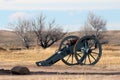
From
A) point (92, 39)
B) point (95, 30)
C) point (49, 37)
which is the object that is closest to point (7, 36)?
point (95, 30)

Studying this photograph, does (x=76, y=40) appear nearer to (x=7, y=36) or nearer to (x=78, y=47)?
(x=78, y=47)

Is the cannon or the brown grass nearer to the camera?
the cannon

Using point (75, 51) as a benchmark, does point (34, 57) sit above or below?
below

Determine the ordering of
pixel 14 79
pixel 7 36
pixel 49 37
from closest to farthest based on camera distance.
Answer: pixel 14 79 < pixel 49 37 < pixel 7 36

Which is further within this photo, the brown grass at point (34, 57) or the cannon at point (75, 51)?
the brown grass at point (34, 57)

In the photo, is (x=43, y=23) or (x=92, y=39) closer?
(x=92, y=39)

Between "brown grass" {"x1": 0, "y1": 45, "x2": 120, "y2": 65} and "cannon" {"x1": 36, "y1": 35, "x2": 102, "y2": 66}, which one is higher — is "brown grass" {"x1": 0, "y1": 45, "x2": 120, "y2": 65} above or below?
below

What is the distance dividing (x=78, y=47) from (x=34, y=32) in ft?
207

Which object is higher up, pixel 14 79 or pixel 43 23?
pixel 43 23

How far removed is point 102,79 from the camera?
58.4ft

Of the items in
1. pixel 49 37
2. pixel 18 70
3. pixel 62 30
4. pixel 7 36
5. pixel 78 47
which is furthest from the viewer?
pixel 7 36

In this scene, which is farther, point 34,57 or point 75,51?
point 34,57

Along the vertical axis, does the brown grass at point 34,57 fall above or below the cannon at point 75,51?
below

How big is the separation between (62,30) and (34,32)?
22.3 ft
